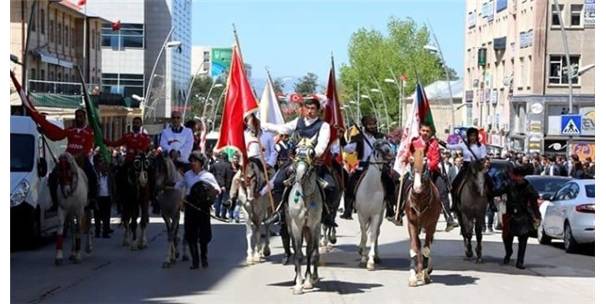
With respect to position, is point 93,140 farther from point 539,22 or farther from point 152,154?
point 539,22

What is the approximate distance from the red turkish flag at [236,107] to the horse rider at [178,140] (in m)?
2.78

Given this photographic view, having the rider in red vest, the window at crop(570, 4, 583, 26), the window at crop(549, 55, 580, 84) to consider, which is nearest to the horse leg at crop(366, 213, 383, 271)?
the rider in red vest

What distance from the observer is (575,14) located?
6925cm

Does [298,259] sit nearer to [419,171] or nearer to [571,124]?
[419,171]

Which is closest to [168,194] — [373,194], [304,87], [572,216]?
[373,194]

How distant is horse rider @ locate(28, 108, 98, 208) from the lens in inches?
729

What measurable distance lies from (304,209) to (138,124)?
6.87 metres

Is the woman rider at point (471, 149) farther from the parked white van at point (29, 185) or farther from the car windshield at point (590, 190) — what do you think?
the parked white van at point (29, 185)

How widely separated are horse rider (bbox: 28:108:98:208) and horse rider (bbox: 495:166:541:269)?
24.4ft

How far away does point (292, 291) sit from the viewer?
1511 centimetres

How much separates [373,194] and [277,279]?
2407 millimetres

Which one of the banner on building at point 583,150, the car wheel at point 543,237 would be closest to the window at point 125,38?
the banner on building at point 583,150

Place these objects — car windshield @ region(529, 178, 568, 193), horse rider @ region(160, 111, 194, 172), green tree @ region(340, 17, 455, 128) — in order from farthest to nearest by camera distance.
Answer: green tree @ region(340, 17, 455, 128), car windshield @ region(529, 178, 568, 193), horse rider @ region(160, 111, 194, 172)

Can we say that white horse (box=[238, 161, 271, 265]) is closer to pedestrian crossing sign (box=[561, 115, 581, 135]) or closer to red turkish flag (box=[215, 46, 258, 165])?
red turkish flag (box=[215, 46, 258, 165])
